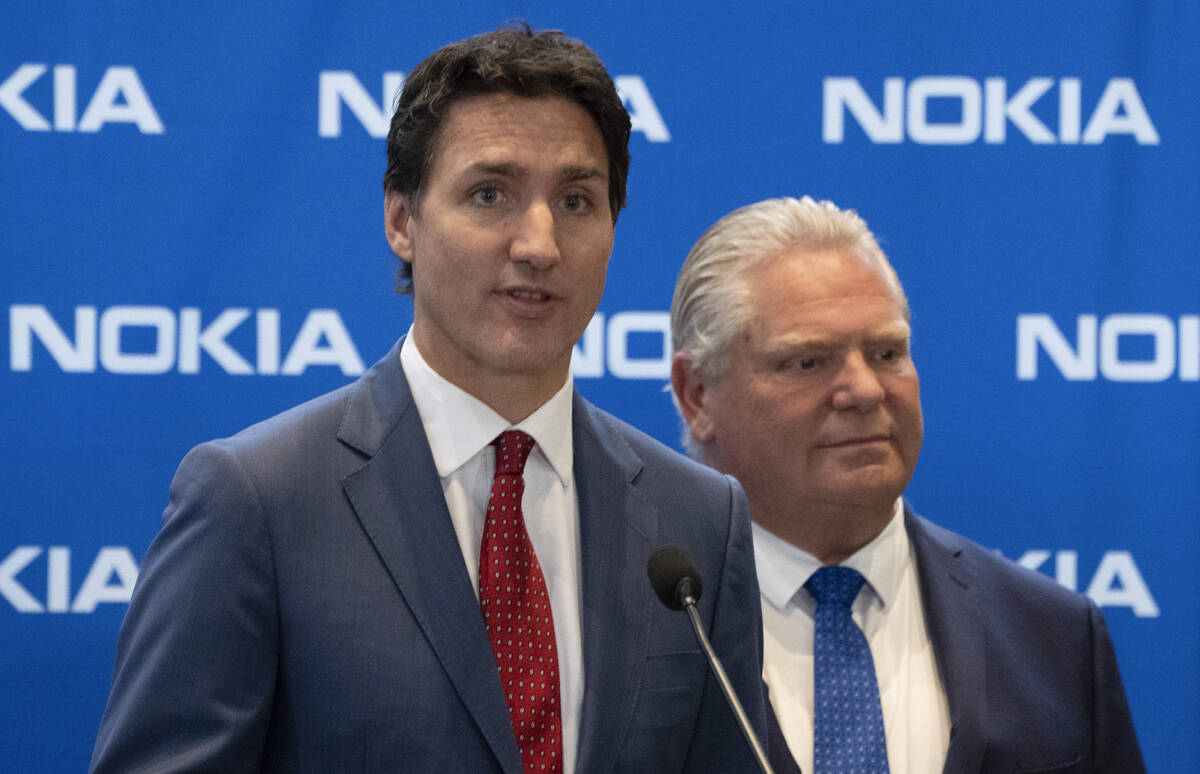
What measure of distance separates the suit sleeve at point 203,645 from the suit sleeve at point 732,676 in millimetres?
524

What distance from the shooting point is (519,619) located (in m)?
1.53

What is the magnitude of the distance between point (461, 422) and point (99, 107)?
1584mm

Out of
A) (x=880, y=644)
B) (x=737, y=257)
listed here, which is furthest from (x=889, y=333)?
(x=880, y=644)

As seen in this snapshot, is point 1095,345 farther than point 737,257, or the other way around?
point 1095,345

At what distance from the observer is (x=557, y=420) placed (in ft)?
5.49

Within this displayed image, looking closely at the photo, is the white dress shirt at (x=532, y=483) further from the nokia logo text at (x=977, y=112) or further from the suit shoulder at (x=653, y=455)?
the nokia logo text at (x=977, y=112)

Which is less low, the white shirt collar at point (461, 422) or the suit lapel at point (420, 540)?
the white shirt collar at point (461, 422)

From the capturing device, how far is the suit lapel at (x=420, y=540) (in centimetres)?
144

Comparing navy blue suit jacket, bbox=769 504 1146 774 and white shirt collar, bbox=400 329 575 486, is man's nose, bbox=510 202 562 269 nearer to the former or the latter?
white shirt collar, bbox=400 329 575 486

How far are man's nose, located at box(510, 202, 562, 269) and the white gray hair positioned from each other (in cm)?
80

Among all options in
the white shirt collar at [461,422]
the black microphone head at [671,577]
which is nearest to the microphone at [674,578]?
the black microphone head at [671,577]

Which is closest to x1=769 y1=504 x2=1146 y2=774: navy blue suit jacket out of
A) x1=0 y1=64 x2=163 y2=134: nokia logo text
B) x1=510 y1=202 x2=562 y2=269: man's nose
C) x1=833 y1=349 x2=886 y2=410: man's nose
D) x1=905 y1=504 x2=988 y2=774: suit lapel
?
x1=905 y1=504 x2=988 y2=774: suit lapel

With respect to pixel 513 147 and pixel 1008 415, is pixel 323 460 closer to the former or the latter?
pixel 513 147

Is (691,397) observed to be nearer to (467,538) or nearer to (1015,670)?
(1015,670)
